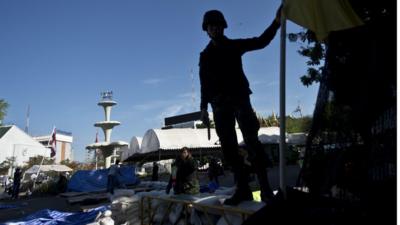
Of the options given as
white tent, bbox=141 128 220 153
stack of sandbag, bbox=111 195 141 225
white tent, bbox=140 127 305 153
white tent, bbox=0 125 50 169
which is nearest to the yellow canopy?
stack of sandbag, bbox=111 195 141 225

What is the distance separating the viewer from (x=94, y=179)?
2492 cm

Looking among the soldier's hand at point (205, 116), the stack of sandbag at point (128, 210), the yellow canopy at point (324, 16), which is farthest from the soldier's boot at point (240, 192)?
the stack of sandbag at point (128, 210)

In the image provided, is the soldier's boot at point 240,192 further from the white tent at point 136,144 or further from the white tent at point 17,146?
the white tent at point 17,146

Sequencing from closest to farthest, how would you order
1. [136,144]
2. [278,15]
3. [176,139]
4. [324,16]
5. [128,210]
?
[324,16] < [278,15] < [128,210] < [176,139] < [136,144]

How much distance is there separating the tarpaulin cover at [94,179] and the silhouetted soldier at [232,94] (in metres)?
20.6

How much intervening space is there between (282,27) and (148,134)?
23.1 m

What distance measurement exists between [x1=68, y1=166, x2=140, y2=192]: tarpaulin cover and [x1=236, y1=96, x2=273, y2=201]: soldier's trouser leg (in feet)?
68.5

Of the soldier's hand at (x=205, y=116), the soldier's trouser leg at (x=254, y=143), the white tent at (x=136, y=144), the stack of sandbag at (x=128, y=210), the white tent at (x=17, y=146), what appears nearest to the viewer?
the soldier's trouser leg at (x=254, y=143)

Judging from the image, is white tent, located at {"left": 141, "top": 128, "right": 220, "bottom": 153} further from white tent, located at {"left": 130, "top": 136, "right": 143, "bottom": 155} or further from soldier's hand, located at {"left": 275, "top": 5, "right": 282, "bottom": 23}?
soldier's hand, located at {"left": 275, "top": 5, "right": 282, "bottom": 23}

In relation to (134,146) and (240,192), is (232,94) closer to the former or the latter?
(240,192)

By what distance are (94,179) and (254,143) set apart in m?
22.4

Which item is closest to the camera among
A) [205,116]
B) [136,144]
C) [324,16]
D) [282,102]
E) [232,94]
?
[324,16]

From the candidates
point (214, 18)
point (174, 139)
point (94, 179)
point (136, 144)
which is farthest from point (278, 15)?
point (136, 144)

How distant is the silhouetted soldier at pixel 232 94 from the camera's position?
3.91 metres
